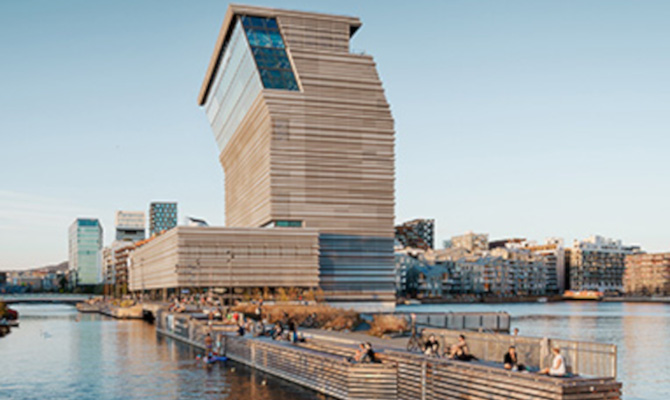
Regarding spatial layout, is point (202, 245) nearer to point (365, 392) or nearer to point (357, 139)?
point (357, 139)

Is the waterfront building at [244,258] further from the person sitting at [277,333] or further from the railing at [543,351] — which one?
the railing at [543,351]

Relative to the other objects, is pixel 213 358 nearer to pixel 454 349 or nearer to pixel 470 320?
pixel 454 349

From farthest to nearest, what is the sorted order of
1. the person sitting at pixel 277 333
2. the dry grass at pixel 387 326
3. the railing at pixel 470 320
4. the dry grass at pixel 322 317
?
the railing at pixel 470 320 < the dry grass at pixel 322 317 < the dry grass at pixel 387 326 < the person sitting at pixel 277 333

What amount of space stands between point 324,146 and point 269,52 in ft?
87.7

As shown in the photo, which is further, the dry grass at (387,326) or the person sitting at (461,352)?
the dry grass at (387,326)

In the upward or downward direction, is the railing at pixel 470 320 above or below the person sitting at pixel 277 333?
below

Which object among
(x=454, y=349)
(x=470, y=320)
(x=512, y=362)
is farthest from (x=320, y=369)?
(x=470, y=320)

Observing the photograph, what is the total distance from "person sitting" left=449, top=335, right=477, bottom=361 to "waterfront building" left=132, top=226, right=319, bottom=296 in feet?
439

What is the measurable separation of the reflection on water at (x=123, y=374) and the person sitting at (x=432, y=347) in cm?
702

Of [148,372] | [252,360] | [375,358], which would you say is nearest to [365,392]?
[375,358]

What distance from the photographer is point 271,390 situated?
43312 millimetres

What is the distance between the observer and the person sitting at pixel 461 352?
3528 centimetres

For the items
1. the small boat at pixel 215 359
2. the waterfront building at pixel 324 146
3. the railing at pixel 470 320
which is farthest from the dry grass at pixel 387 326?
the waterfront building at pixel 324 146

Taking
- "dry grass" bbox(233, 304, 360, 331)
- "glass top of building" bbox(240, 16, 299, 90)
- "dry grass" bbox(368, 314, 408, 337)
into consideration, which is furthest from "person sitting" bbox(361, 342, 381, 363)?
"glass top of building" bbox(240, 16, 299, 90)
